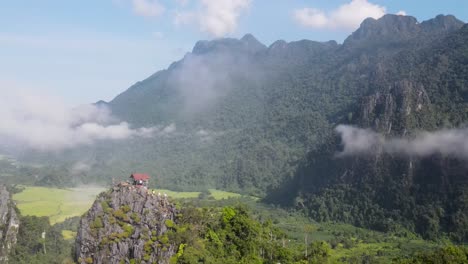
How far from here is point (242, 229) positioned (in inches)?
2232

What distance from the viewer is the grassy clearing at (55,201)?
130625 millimetres

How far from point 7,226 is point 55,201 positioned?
62.1 meters

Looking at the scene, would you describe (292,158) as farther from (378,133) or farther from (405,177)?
(405,177)

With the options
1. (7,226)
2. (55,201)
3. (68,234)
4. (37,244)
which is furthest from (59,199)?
(7,226)

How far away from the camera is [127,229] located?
53500 mm

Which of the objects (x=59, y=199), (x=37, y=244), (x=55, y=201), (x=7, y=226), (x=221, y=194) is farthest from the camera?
(x=221, y=194)

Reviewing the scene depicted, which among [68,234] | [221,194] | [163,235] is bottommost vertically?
[68,234]

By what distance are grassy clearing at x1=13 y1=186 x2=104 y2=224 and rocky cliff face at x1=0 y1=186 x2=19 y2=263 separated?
2613 cm

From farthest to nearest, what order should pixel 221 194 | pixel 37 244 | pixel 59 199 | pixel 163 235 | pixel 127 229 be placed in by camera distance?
pixel 221 194 → pixel 59 199 → pixel 37 244 → pixel 127 229 → pixel 163 235

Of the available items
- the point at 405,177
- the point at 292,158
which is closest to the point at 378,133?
the point at 405,177

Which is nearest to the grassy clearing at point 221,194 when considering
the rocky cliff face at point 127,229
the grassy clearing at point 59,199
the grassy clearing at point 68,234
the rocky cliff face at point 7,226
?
the grassy clearing at point 59,199

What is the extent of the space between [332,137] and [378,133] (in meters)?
20.7

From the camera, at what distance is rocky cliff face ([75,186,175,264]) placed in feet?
169

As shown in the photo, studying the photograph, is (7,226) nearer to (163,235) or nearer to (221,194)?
(163,235)
